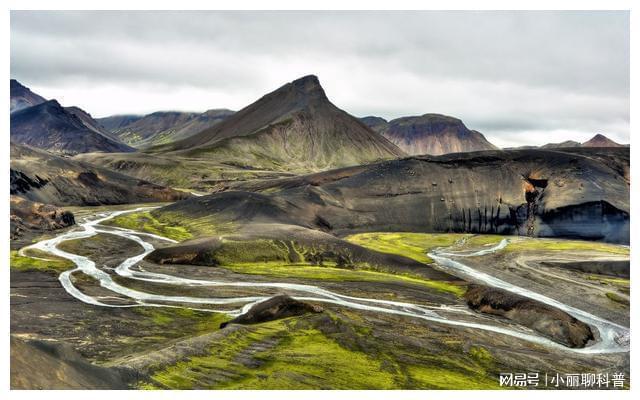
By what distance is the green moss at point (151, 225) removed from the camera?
13195 centimetres

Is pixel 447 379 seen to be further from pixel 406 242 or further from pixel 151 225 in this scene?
pixel 151 225

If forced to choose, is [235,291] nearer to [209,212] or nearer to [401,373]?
[401,373]

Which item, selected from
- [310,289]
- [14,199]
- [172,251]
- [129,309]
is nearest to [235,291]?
[310,289]

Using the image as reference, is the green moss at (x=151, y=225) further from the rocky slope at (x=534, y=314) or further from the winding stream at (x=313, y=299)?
the rocky slope at (x=534, y=314)

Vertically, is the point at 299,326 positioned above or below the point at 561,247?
below

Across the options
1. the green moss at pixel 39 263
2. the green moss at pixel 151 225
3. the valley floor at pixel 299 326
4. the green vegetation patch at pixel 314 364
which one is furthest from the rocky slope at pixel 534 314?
Answer: the green moss at pixel 151 225

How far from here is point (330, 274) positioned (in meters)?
92.0

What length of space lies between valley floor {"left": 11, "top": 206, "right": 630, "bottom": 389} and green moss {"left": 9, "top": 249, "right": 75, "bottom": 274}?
12.4 inches

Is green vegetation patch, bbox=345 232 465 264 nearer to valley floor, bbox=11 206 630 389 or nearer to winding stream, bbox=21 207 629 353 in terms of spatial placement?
valley floor, bbox=11 206 630 389

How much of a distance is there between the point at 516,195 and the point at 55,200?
161221mm

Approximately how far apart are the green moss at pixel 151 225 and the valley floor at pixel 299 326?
51.4ft

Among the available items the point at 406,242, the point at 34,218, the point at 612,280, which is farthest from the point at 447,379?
the point at 34,218

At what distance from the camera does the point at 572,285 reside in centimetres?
9394

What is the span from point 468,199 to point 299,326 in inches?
5142
